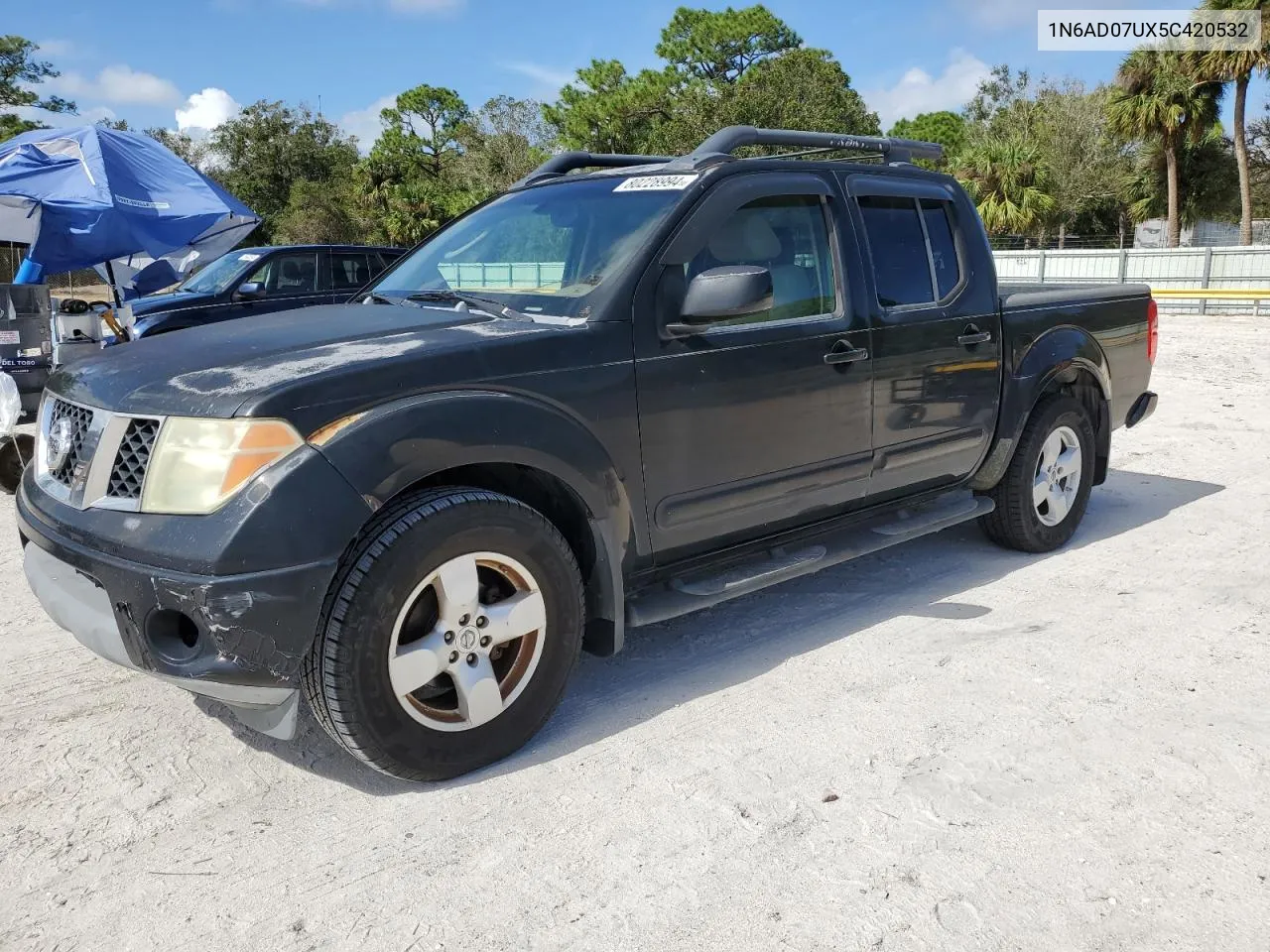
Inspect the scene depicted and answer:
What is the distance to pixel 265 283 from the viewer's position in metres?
10.5

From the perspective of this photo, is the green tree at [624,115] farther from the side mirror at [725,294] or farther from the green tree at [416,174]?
the side mirror at [725,294]

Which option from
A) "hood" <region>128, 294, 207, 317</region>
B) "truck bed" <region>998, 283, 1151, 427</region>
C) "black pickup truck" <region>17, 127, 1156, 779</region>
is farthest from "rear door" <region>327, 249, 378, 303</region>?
"truck bed" <region>998, 283, 1151, 427</region>

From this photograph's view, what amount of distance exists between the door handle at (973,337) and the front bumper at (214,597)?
288 cm

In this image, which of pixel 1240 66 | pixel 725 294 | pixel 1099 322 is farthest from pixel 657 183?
pixel 1240 66

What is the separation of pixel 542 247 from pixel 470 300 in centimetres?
42

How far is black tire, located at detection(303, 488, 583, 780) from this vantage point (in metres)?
2.60

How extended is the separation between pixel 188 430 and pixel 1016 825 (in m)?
2.41

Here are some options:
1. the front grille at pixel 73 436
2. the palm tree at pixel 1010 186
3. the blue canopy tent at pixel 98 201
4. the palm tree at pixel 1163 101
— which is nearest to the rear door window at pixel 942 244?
the front grille at pixel 73 436

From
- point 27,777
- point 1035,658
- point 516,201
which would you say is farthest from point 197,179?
point 1035,658

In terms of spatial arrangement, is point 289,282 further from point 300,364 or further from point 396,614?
point 396,614

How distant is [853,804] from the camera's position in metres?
2.75

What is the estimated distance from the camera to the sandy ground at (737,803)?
229 centimetres

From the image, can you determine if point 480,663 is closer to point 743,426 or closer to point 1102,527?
point 743,426

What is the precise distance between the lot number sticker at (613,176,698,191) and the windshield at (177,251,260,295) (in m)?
7.79
